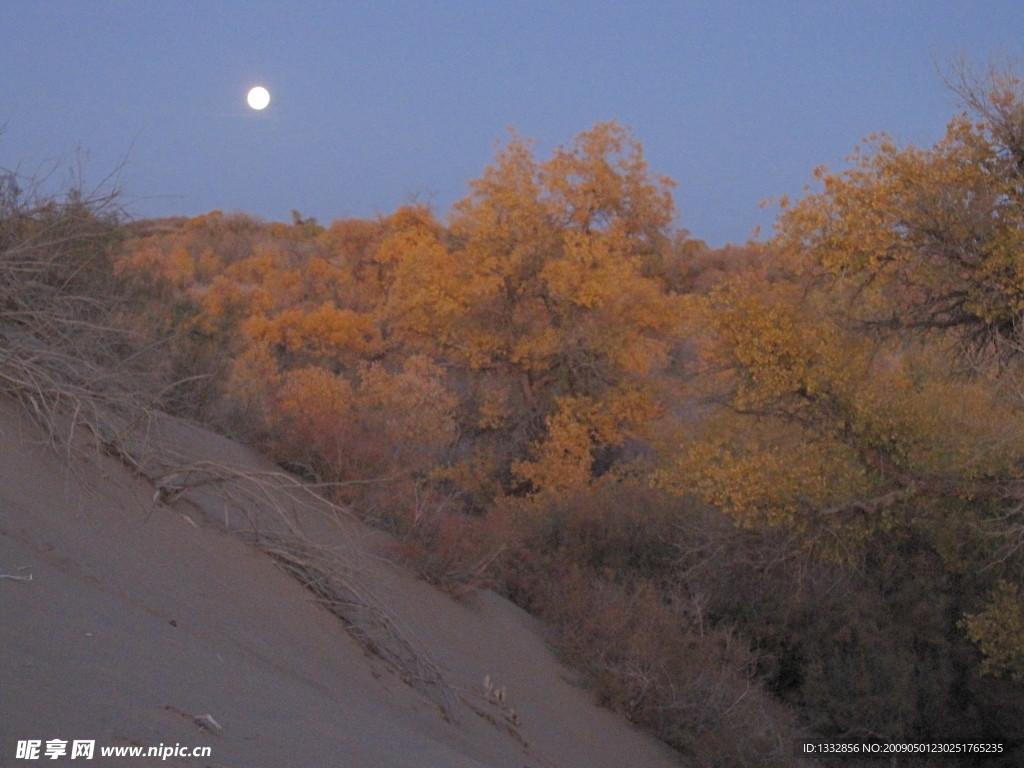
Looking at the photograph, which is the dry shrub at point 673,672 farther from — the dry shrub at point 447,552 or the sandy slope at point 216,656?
the dry shrub at point 447,552

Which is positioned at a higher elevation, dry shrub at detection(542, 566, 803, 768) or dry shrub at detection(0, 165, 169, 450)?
dry shrub at detection(0, 165, 169, 450)

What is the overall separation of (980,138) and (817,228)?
2.03 m

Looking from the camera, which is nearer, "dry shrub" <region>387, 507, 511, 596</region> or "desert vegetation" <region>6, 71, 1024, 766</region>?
"desert vegetation" <region>6, 71, 1024, 766</region>

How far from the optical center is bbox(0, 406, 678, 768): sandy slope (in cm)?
446

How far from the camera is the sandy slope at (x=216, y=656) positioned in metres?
4.46

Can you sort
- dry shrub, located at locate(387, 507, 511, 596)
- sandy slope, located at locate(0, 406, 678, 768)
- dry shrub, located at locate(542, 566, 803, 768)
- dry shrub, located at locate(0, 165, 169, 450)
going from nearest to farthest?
sandy slope, located at locate(0, 406, 678, 768) < dry shrub, located at locate(0, 165, 169, 450) < dry shrub, located at locate(542, 566, 803, 768) < dry shrub, located at locate(387, 507, 511, 596)

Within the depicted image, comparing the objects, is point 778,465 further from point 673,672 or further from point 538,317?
point 538,317

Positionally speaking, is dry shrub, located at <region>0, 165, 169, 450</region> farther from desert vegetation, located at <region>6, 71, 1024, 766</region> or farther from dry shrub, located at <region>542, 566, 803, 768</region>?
dry shrub, located at <region>542, 566, 803, 768</region>

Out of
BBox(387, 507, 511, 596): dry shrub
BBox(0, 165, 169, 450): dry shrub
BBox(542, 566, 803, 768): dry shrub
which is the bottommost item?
BBox(542, 566, 803, 768): dry shrub

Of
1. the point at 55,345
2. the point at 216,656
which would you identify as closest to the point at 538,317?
the point at 55,345

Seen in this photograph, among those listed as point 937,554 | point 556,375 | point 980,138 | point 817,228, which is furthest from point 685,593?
point 556,375

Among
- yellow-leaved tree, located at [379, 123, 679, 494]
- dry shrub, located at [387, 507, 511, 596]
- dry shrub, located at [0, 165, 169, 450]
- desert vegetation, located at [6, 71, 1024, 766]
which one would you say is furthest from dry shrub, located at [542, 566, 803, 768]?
yellow-leaved tree, located at [379, 123, 679, 494]

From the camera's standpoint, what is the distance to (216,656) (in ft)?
19.7

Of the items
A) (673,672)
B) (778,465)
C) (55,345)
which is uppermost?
(55,345)
